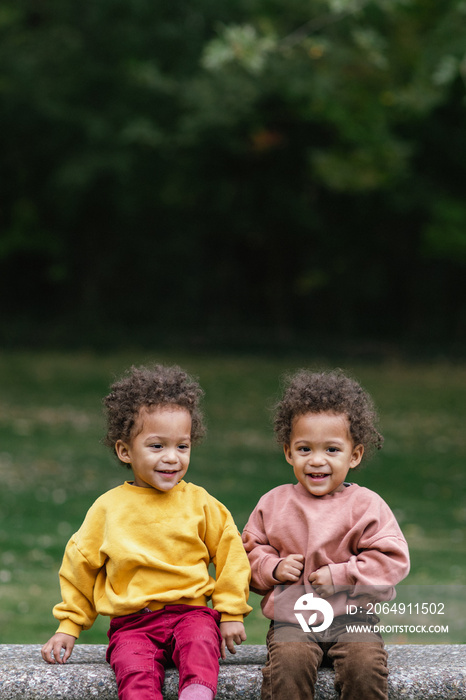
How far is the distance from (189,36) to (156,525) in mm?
25109

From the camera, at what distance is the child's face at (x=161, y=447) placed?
3084 mm

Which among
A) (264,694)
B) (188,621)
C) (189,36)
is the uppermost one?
(189,36)

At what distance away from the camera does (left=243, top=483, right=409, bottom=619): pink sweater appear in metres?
2.96

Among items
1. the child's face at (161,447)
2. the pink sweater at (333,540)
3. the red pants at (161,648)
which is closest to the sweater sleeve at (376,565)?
the pink sweater at (333,540)

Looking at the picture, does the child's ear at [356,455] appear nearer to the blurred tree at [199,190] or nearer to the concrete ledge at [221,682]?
the concrete ledge at [221,682]

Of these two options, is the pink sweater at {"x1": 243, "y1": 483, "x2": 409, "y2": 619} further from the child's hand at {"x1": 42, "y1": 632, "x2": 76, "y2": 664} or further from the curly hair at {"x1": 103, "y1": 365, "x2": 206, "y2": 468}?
the child's hand at {"x1": 42, "y1": 632, "x2": 76, "y2": 664}

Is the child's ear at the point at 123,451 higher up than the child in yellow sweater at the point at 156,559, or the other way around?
the child's ear at the point at 123,451

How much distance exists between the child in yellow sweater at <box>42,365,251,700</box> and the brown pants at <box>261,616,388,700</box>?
0.18m

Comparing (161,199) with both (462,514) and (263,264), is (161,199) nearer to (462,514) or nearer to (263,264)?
(263,264)

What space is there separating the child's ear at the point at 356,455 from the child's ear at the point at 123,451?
0.72 meters

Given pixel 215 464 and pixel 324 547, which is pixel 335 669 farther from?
pixel 215 464

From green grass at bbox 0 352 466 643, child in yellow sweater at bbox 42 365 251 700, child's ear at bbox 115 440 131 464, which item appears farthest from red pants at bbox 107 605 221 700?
green grass at bbox 0 352 466 643

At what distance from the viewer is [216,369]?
23.2 metres

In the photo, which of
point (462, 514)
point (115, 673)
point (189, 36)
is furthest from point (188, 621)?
point (189, 36)
